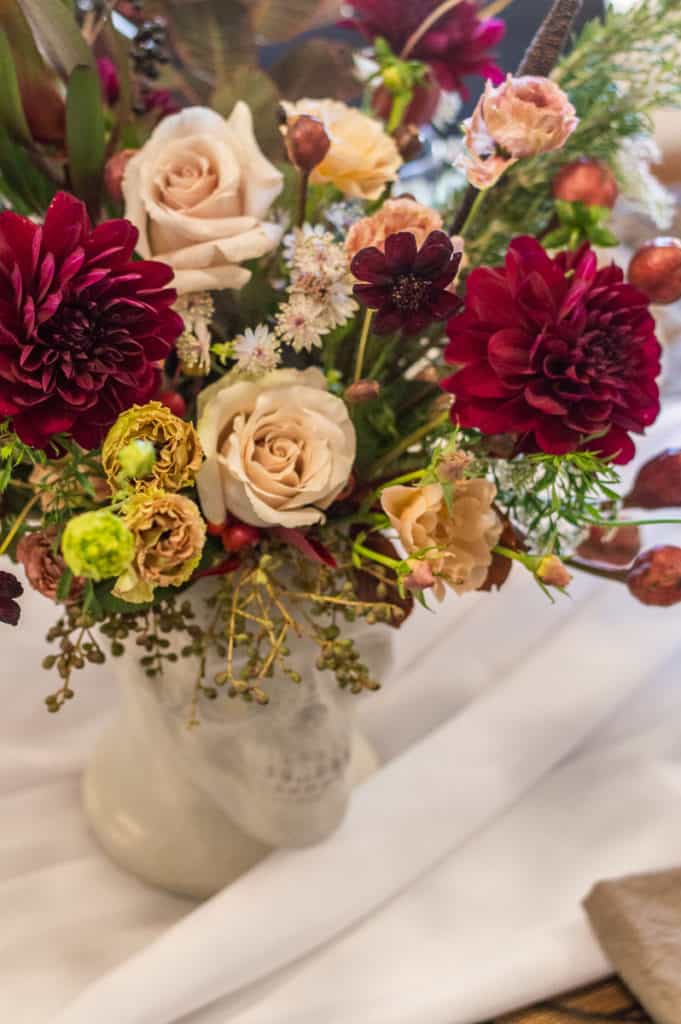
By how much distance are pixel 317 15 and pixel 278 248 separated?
0.16m

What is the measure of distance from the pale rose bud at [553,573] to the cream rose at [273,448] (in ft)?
0.32

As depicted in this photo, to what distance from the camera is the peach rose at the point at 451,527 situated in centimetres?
43

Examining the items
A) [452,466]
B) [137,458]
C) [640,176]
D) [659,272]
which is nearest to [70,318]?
[137,458]

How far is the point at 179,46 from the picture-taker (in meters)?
0.59

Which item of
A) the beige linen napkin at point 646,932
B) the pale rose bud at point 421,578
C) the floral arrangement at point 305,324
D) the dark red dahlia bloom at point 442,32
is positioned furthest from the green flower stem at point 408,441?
the beige linen napkin at point 646,932

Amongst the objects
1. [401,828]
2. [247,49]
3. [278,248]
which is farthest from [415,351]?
[401,828]

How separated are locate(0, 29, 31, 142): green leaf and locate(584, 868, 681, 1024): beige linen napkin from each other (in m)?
0.57

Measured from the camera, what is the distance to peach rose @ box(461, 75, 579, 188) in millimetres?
417

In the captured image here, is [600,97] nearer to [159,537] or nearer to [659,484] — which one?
[659,484]

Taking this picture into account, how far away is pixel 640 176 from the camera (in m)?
0.60

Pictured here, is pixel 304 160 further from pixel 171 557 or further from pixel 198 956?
pixel 198 956

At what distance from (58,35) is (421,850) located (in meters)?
0.56

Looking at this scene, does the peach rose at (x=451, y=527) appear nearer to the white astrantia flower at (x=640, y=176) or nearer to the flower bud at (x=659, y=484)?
the flower bud at (x=659, y=484)

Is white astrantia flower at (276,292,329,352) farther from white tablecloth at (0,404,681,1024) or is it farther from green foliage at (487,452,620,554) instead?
white tablecloth at (0,404,681,1024)
